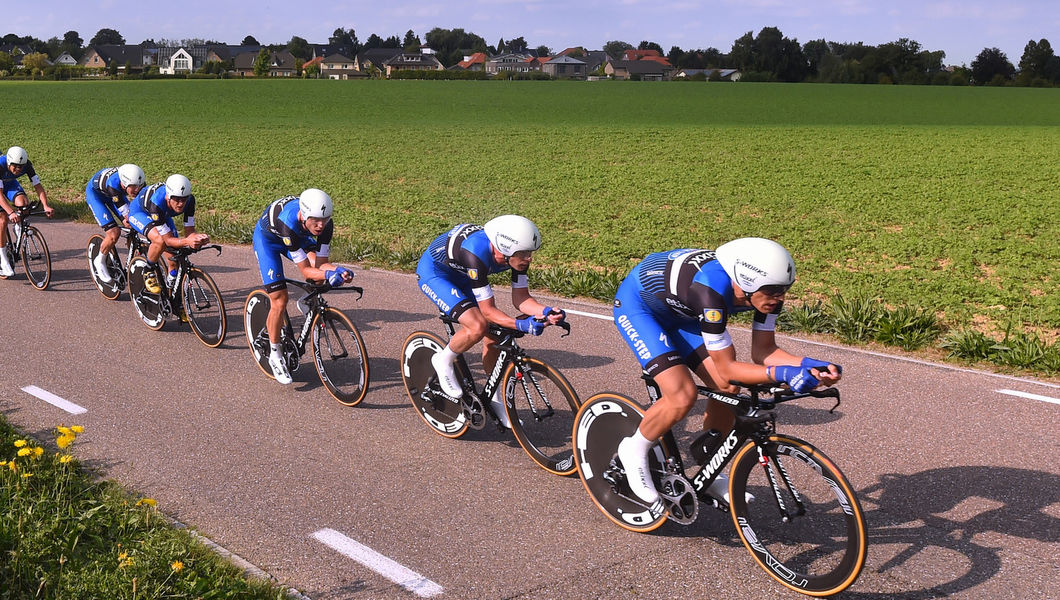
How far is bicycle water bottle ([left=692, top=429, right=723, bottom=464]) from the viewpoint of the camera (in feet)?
16.8

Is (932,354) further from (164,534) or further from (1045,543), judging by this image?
(164,534)

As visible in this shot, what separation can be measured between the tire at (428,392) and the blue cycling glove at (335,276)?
74cm

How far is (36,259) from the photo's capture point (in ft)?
40.9

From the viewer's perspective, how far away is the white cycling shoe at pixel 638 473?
5.30 meters

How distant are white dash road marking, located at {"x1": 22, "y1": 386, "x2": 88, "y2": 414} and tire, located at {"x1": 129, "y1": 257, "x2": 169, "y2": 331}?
2099 millimetres

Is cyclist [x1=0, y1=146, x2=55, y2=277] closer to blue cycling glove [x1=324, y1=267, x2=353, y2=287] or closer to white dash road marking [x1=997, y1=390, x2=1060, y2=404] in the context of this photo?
blue cycling glove [x1=324, y1=267, x2=353, y2=287]

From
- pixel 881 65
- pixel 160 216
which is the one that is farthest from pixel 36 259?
pixel 881 65

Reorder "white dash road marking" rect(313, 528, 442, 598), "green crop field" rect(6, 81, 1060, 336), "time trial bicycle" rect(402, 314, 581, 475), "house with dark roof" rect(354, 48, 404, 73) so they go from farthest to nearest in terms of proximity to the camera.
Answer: "house with dark roof" rect(354, 48, 404, 73), "green crop field" rect(6, 81, 1060, 336), "time trial bicycle" rect(402, 314, 581, 475), "white dash road marking" rect(313, 528, 442, 598)

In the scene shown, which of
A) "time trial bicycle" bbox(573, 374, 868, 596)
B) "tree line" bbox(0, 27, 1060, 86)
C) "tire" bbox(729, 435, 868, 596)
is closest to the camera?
"tire" bbox(729, 435, 868, 596)

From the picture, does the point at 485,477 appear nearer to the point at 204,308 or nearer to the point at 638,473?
the point at 638,473

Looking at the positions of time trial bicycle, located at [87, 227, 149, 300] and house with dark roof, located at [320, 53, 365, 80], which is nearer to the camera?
time trial bicycle, located at [87, 227, 149, 300]

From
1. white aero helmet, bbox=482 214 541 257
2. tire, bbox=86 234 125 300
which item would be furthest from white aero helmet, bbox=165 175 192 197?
white aero helmet, bbox=482 214 541 257

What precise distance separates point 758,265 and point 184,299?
7.29 meters

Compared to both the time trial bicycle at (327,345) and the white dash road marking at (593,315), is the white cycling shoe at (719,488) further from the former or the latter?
the white dash road marking at (593,315)
